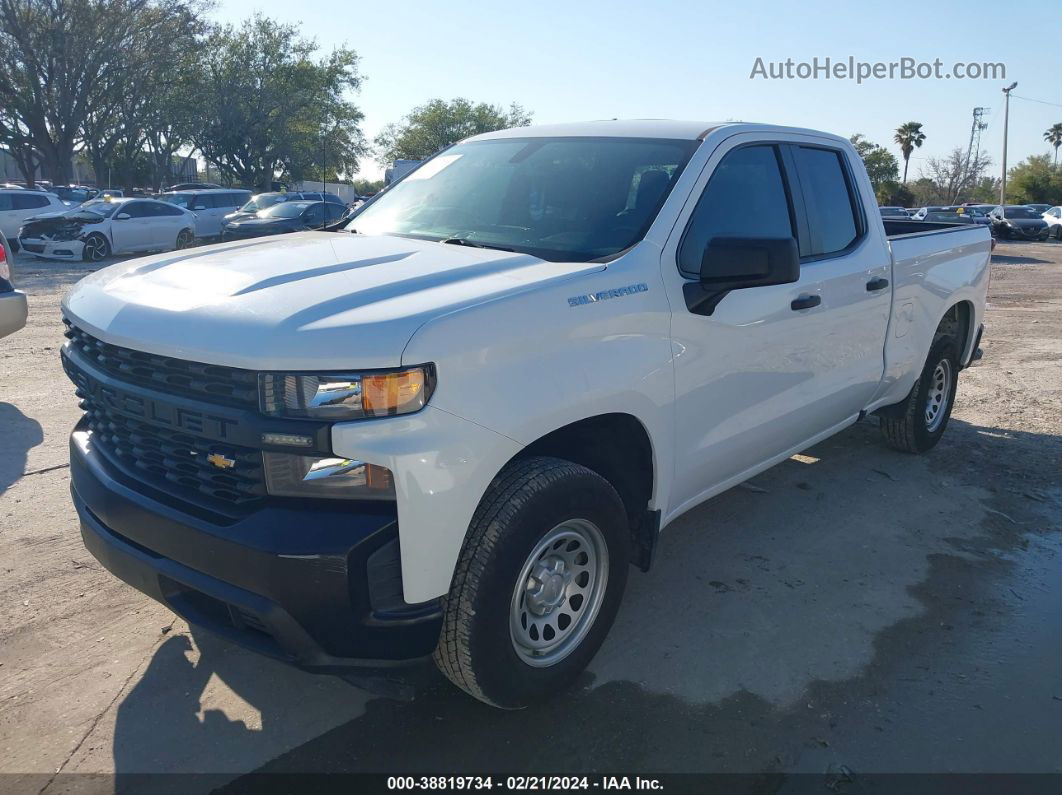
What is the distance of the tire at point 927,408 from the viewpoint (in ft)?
18.8

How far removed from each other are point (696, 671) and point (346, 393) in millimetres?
1818

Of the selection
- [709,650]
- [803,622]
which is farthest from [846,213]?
[709,650]

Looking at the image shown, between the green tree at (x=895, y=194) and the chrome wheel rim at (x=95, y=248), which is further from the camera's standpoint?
the green tree at (x=895, y=194)

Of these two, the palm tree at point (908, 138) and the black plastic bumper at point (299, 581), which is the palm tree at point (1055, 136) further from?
the black plastic bumper at point (299, 581)

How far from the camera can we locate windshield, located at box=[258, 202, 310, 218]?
18938 millimetres

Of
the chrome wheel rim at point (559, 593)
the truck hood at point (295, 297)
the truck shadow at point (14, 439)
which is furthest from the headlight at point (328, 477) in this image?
the truck shadow at point (14, 439)

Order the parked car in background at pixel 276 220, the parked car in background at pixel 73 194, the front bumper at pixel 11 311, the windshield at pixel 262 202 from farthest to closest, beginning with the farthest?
1. the parked car in background at pixel 73 194
2. the windshield at pixel 262 202
3. the parked car in background at pixel 276 220
4. the front bumper at pixel 11 311

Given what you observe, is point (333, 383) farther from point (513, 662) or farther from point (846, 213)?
point (846, 213)

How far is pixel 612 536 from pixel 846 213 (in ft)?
8.35

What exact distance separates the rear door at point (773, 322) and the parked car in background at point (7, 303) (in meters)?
5.72

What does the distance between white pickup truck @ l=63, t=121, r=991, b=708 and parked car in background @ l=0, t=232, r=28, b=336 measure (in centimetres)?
407

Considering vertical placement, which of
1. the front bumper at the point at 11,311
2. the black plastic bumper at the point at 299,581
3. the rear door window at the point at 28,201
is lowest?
the black plastic bumper at the point at 299,581

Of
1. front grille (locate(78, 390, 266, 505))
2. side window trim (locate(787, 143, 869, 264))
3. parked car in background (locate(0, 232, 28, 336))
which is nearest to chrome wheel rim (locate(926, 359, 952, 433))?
side window trim (locate(787, 143, 869, 264))

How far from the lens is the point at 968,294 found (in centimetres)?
594
